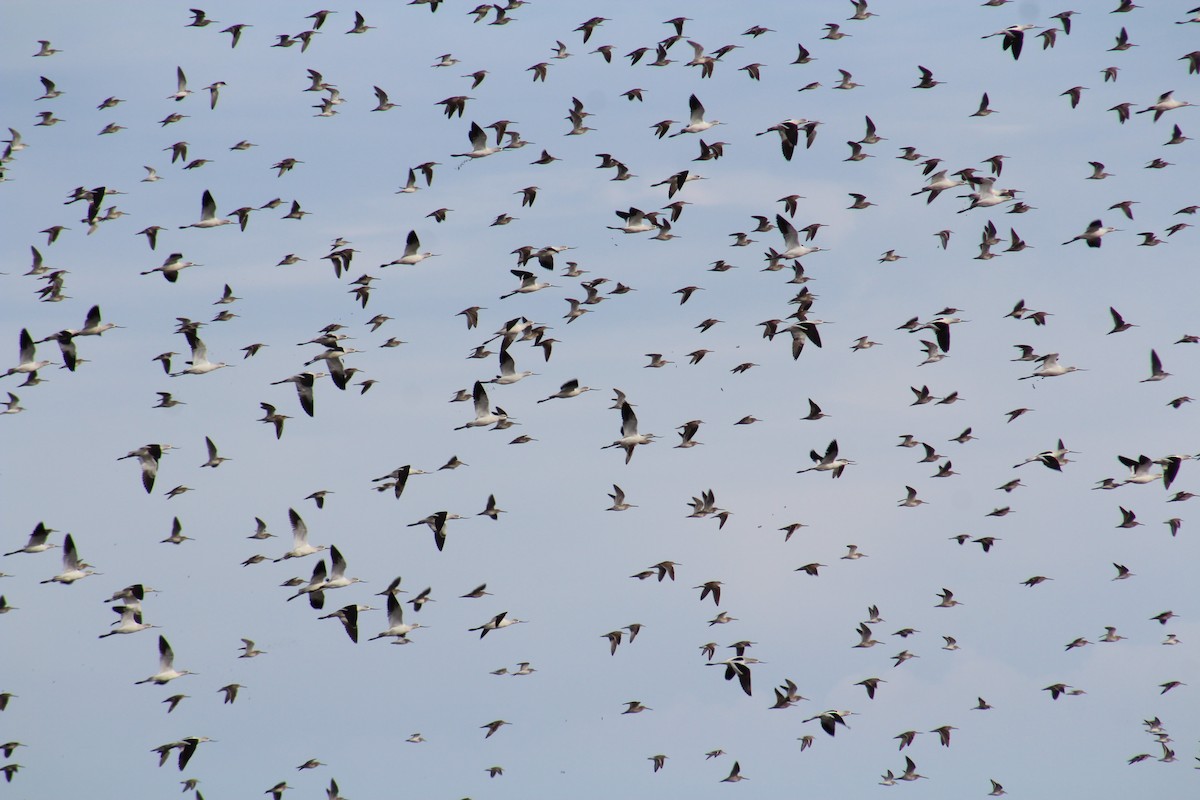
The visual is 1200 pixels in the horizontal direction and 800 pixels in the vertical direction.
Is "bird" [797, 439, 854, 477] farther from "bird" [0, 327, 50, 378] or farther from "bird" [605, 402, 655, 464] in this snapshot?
"bird" [0, 327, 50, 378]

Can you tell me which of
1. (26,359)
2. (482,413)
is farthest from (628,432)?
(26,359)

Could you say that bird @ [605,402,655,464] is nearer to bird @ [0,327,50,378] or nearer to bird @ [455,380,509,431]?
bird @ [455,380,509,431]

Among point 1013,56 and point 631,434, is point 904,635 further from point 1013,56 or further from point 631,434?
point 1013,56

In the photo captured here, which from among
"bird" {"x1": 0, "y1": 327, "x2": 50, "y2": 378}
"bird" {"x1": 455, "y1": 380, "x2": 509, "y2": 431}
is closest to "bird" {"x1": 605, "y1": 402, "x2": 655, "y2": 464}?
A: "bird" {"x1": 455, "y1": 380, "x2": 509, "y2": 431}

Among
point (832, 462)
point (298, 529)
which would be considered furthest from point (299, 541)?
point (832, 462)

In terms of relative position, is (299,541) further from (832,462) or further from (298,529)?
(832,462)

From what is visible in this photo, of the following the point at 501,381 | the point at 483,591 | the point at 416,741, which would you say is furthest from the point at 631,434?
the point at 416,741

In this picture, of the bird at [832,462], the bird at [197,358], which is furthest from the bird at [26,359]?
the bird at [832,462]

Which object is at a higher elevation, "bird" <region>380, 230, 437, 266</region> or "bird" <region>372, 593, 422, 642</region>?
"bird" <region>380, 230, 437, 266</region>

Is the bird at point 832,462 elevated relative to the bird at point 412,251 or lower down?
lower down

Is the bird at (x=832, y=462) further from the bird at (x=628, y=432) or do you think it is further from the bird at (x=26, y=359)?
the bird at (x=26, y=359)

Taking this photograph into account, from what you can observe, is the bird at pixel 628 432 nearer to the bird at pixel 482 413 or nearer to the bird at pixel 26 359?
the bird at pixel 482 413

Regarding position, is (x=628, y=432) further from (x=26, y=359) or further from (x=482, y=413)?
(x=26, y=359)

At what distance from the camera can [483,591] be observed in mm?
57312
